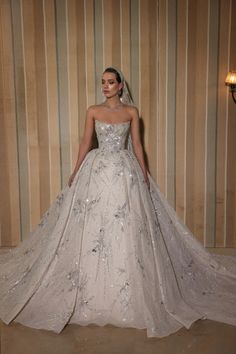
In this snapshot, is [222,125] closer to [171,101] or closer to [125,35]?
[171,101]

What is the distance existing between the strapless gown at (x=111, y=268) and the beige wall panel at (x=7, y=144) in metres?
1.10

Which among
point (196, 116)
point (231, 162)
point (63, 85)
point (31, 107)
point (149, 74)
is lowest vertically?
point (231, 162)

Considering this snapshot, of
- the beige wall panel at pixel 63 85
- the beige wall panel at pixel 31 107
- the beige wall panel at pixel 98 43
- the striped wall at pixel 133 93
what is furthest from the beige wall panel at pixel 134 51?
the beige wall panel at pixel 31 107

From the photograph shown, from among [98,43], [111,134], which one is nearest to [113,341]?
[111,134]

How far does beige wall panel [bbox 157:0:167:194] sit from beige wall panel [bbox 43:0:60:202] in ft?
3.65

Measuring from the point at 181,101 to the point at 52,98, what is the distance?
4.58 feet

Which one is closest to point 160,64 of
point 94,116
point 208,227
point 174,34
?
point 174,34

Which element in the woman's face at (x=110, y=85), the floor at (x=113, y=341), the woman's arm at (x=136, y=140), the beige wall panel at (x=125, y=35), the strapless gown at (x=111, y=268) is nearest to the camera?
the floor at (x=113, y=341)

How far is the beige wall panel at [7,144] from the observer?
14.0 ft

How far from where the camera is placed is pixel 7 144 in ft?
14.6

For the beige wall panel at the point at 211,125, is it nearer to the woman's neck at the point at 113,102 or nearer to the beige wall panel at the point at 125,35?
the beige wall panel at the point at 125,35

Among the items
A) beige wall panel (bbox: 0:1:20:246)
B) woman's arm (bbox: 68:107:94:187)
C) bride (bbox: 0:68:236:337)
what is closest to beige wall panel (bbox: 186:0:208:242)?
bride (bbox: 0:68:236:337)

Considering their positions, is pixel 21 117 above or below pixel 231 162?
above

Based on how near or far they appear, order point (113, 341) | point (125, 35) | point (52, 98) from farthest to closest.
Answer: point (52, 98), point (125, 35), point (113, 341)
